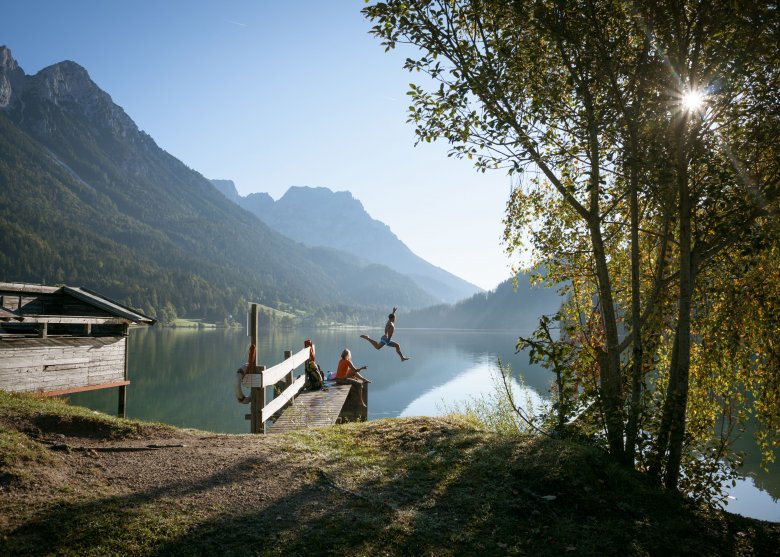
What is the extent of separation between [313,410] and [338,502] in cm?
761

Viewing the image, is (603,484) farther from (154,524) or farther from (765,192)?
(154,524)

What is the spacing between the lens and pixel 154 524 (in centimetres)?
462

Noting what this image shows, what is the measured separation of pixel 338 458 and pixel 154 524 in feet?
9.88

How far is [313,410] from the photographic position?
12914 millimetres

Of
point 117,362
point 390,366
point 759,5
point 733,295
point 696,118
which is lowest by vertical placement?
point 390,366

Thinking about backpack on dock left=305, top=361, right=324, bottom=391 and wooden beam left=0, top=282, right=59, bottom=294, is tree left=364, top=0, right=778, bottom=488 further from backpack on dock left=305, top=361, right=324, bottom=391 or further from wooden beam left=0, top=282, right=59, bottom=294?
wooden beam left=0, top=282, right=59, bottom=294

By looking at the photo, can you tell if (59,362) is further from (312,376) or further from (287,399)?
(312,376)

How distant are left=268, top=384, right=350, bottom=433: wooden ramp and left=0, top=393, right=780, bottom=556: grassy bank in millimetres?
3503

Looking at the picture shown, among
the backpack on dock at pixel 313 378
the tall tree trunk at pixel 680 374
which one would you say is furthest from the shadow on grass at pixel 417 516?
the backpack on dock at pixel 313 378

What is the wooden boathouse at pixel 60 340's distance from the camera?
14.3m

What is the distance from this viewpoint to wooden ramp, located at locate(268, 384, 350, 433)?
445 inches

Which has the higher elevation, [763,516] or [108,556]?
[108,556]

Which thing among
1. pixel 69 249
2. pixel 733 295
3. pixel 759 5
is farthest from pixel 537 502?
pixel 69 249

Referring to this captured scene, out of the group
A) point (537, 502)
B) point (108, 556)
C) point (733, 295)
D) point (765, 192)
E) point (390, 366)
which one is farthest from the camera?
point (390, 366)
